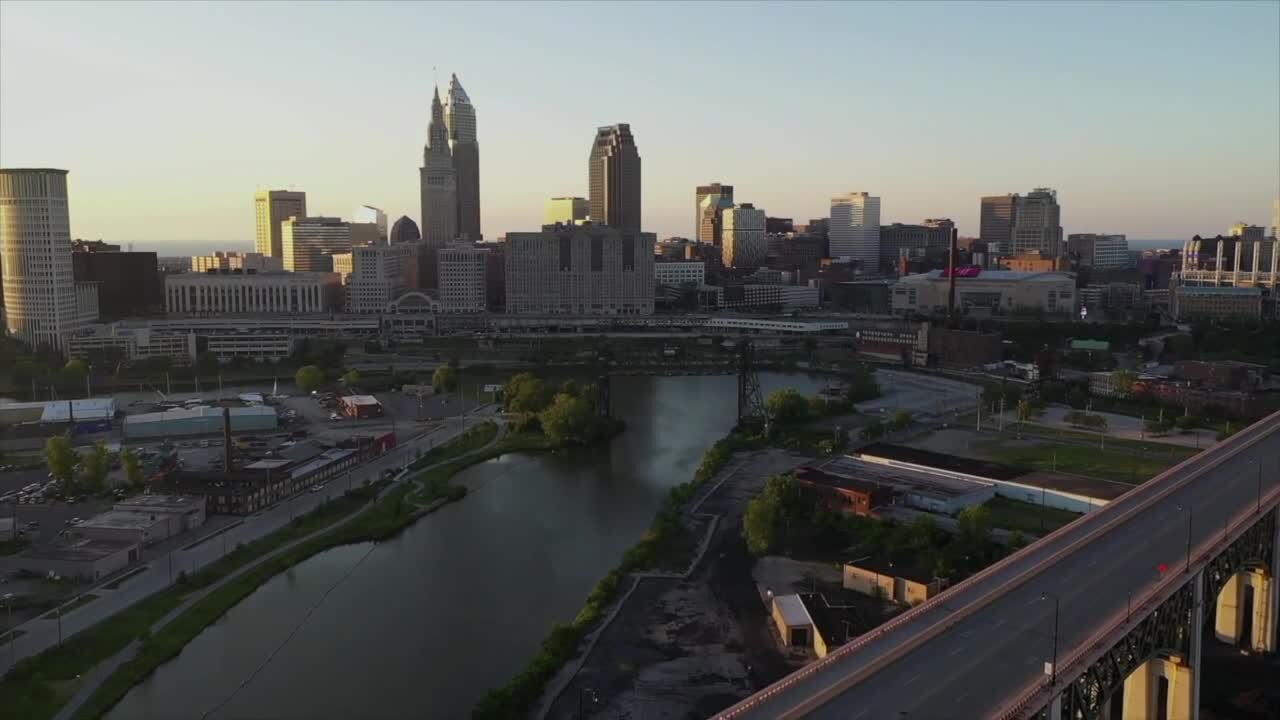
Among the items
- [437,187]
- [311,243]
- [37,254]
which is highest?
[437,187]

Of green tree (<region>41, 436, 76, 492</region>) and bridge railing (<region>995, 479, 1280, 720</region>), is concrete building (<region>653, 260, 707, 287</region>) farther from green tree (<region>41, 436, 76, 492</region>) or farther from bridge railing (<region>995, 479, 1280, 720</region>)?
bridge railing (<region>995, 479, 1280, 720</region>)

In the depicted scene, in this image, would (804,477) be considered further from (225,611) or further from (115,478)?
(115,478)

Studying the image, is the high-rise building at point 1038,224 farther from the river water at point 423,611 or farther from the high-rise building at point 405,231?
the river water at point 423,611

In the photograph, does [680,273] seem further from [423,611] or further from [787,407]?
[423,611]

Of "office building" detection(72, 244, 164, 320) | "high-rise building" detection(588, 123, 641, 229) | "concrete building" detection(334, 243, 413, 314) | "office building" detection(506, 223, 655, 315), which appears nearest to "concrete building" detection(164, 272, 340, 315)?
"office building" detection(72, 244, 164, 320)

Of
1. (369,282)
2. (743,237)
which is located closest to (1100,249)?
(743,237)
